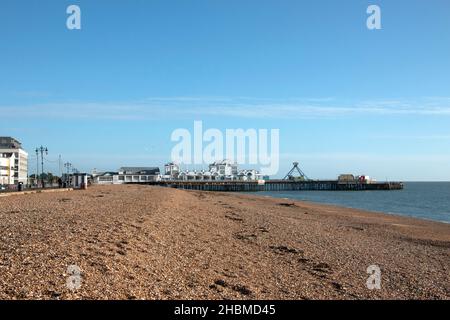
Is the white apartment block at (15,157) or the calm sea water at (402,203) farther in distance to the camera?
the white apartment block at (15,157)

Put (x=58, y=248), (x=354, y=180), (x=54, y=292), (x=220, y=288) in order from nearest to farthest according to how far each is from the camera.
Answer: (x=54, y=292), (x=220, y=288), (x=58, y=248), (x=354, y=180)

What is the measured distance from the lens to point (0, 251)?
29.5 ft

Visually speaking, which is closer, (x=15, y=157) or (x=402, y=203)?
(x=402, y=203)

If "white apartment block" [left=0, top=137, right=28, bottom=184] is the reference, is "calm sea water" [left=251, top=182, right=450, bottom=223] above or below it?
below

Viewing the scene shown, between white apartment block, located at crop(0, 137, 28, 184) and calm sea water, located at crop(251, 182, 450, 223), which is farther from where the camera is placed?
white apartment block, located at crop(0, 137, 28, 184)

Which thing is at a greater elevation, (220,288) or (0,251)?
(0,251)

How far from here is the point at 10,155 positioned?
11638 cm

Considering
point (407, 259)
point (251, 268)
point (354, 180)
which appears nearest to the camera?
point (251, 268)

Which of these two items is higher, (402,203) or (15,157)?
(15,157)

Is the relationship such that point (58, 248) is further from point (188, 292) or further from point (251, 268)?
point (251, 268)

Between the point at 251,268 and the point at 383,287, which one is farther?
the point at 251,268

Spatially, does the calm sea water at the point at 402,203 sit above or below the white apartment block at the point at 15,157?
below
